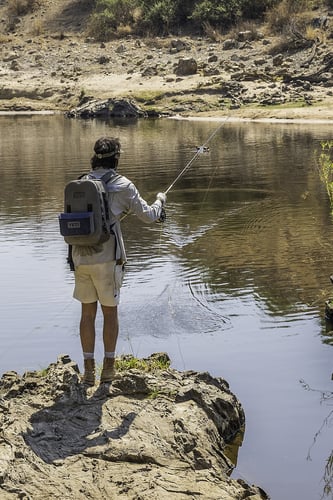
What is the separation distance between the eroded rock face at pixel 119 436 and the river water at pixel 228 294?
45 cm

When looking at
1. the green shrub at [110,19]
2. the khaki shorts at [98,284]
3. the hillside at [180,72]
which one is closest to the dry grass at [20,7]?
the hillside at [180,72]

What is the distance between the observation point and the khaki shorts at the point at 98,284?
5.56 meters

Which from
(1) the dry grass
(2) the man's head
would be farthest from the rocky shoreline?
(2) the man's head

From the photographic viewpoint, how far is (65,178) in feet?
58.6

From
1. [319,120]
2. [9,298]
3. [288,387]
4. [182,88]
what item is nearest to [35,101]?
[182,88]

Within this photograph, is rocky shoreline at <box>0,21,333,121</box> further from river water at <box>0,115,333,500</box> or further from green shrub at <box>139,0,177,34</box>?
river water at <box>0,115,333,500</box>

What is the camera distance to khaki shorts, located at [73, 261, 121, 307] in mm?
5559

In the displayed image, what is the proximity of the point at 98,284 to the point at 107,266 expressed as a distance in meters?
0.12

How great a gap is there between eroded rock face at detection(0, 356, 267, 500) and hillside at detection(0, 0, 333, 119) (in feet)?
72.0

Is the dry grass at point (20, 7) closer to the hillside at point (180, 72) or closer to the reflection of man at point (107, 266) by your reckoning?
the hillside at point (180, 72)

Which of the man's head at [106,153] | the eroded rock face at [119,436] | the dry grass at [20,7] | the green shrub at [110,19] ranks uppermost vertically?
the dry grass at [20,7]

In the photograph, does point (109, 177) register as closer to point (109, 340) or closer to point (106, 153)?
point (106, 153)

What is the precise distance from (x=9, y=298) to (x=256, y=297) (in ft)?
7.38

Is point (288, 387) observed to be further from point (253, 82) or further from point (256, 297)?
point (253, 82)
